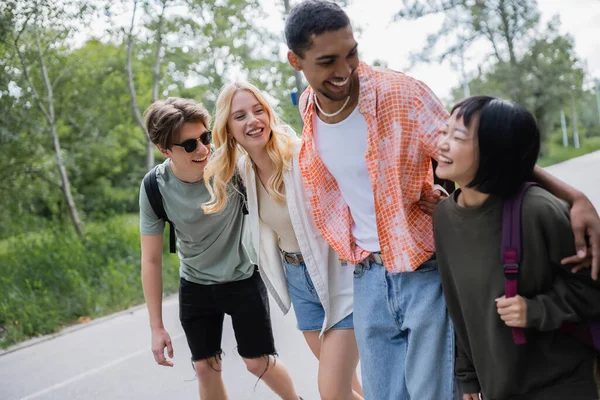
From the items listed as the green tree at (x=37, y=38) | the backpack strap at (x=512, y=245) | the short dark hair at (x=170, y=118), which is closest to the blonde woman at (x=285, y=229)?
the short dark hair at (x=170, y=118)

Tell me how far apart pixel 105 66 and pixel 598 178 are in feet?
41.1

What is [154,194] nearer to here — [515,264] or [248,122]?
[248,122]

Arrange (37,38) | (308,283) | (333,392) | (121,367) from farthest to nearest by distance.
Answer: (37,38) < (121,367) < (308,283) < (333,392)

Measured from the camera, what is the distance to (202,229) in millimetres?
3629

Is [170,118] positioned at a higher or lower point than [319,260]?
higher

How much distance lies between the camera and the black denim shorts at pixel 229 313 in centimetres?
374

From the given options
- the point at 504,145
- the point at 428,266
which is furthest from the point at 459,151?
the point at 428,266

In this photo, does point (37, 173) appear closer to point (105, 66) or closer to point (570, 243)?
point (105, 66)

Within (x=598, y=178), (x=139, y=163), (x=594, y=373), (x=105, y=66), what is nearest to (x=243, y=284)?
(x=594, y=373)

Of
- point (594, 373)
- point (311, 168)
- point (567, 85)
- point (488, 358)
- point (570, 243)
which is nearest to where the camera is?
point (570, 243)

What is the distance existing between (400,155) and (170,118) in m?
1.58

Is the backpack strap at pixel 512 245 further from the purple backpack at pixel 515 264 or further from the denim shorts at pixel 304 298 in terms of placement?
the denim shorts at pixel 304 298

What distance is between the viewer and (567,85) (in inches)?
1254

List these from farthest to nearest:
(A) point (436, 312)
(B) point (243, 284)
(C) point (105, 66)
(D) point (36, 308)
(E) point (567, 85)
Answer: (E) point (567, 85)
(C) point (105, 66)
(D) point (36, 308)
(B) point (243, 284)
(A) point (436, 312)
